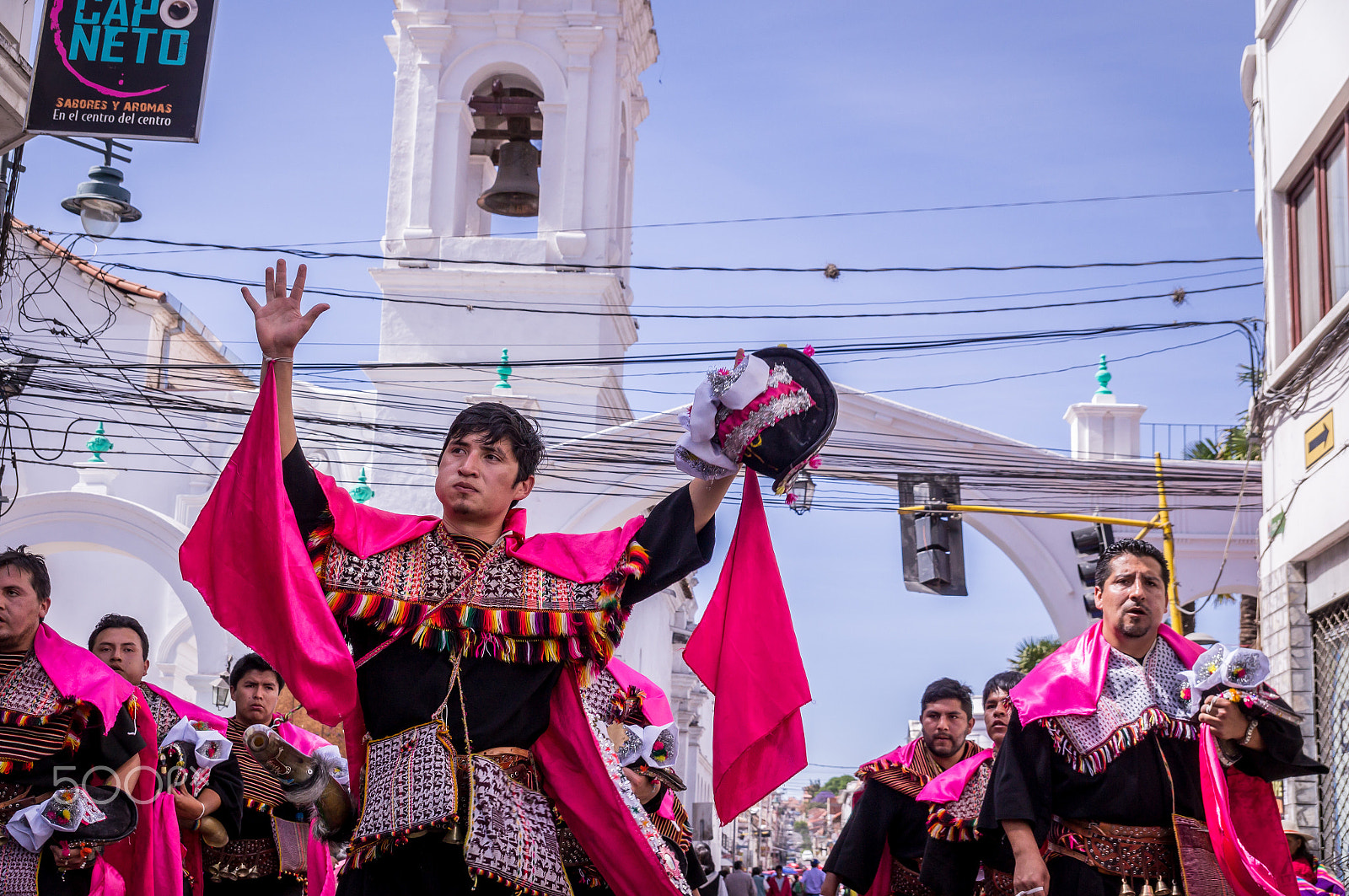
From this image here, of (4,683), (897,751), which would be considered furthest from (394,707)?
(897,751)

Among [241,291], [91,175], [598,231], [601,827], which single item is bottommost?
[601,827]

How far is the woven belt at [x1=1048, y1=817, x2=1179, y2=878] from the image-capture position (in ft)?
16.4

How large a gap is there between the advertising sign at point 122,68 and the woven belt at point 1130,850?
20.8 ft

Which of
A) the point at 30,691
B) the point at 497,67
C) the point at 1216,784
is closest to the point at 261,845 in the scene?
the point at 30,691

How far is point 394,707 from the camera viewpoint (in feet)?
12.5

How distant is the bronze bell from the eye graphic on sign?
13030mm

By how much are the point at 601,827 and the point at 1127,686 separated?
7.15 ft

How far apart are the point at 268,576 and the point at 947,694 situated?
4721mm

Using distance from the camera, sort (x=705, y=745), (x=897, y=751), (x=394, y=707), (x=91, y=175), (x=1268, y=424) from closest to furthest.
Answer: (x=394, y=707) → (x=897, y=751) → (x=1268, y=424) → (x=91, y=175) → (x=705, y=745)

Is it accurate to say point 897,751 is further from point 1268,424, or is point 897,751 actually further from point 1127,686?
point 1268,424

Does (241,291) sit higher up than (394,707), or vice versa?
(241,291)

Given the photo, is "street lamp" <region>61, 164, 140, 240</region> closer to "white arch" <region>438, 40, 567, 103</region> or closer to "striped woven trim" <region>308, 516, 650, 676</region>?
"white arch" <region>438, 40, 567, 103</region>

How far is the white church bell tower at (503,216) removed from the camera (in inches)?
917

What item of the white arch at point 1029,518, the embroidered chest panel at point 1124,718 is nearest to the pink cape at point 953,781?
the embroidered chest panel at point 1124,718
